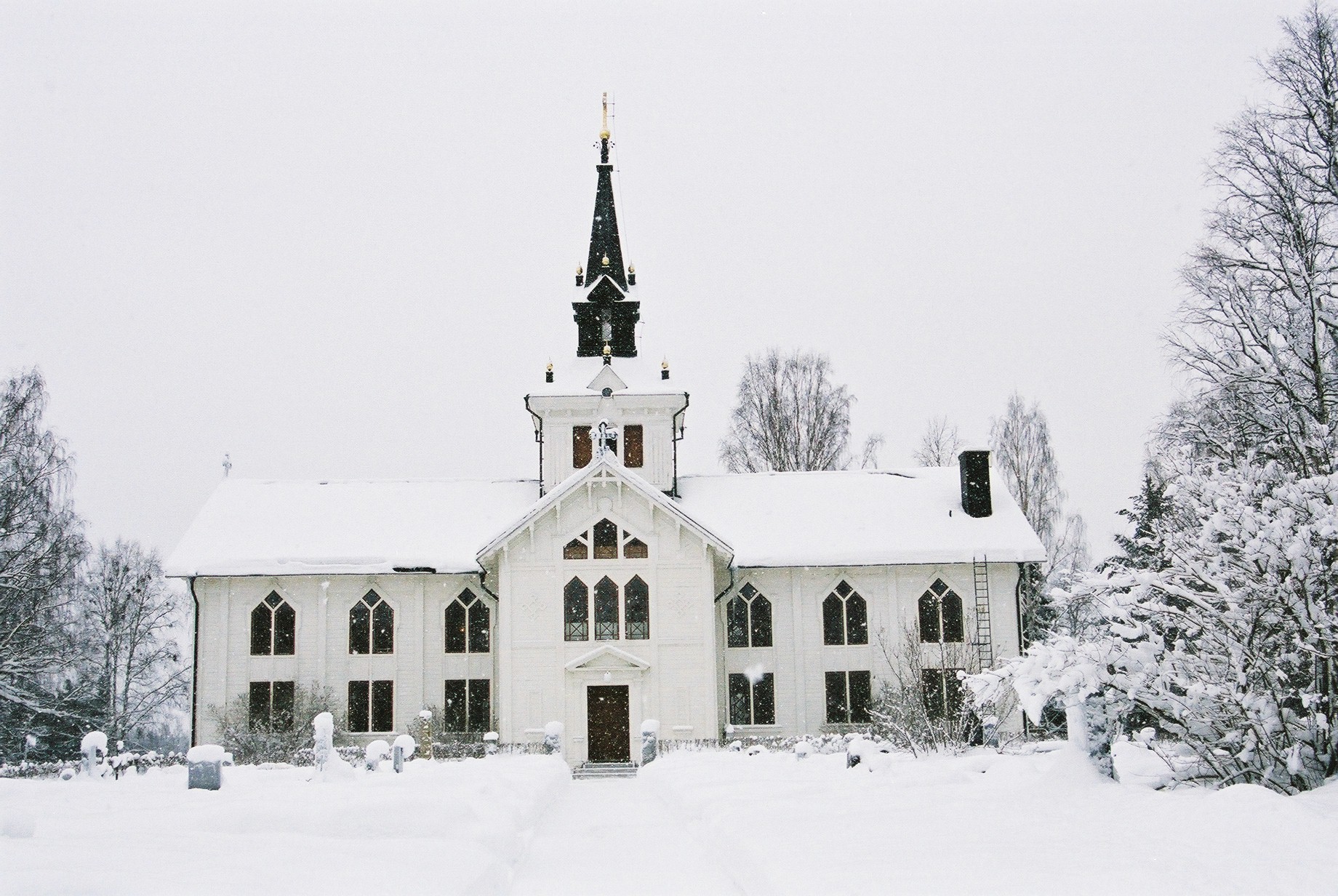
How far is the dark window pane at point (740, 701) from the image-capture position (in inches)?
1352

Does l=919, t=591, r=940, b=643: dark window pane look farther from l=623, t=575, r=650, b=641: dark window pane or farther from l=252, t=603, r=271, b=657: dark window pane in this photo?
l=252, t=603, r=271, b=657: dark window pane

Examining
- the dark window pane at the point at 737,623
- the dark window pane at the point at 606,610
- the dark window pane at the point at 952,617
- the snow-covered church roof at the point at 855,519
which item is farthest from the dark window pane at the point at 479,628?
the dark window pane at the point at 952,617

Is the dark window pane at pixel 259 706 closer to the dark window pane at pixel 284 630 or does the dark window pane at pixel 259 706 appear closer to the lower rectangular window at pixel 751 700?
the dark window pane at pixel 284 630

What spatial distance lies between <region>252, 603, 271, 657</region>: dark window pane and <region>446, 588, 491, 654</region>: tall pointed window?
4.87 m

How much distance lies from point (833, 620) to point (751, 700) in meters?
3.15

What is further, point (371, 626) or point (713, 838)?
point (371, 626)

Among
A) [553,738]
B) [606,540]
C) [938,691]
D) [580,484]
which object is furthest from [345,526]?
[938,691]

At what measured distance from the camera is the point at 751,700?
34.4m

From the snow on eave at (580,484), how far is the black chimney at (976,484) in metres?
7.89

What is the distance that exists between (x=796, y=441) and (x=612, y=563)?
1525cm

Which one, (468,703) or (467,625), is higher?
(467,625)

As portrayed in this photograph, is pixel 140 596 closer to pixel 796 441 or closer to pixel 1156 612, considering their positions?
pixel 796 441

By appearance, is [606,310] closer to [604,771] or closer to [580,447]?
[580,447]

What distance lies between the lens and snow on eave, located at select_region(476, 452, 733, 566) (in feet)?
104
